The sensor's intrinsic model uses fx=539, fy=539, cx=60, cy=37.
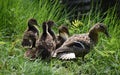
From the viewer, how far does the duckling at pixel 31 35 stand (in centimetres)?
930

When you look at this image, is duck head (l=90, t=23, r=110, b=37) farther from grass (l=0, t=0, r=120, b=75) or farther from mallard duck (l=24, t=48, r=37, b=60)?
mallard duck (l=24, t=48, r=37, b=60)

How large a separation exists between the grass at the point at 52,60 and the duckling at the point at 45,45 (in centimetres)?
16

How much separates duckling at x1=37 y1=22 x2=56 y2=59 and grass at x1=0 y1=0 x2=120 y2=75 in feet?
0.53

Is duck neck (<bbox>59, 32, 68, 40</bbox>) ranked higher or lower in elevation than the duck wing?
higher

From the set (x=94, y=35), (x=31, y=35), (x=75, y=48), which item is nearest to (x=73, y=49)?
(x=75, y=48)

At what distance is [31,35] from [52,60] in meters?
0.95

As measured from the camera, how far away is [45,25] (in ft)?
30.0

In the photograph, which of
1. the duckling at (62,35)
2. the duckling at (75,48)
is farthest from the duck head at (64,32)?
the duckling at (75,48)

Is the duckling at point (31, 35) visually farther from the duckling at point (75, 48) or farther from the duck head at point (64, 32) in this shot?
the duckling at point (75, 48)

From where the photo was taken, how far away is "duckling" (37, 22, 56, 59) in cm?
868

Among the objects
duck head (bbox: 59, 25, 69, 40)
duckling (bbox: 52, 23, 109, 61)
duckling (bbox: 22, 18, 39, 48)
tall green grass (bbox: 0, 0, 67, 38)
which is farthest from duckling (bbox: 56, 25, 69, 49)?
tall green grass (bbox: 0, 0, 67, 38)

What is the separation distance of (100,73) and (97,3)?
3.94 m

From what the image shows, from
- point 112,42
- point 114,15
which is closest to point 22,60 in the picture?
point 112,42

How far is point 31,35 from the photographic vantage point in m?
9.47
